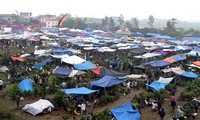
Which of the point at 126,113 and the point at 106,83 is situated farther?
the point at 106,83

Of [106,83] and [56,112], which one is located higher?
[106,83]

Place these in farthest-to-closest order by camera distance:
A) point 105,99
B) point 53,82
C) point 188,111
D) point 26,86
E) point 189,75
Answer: point 189,75
point 53,82
point 26,86
point 105,99
point 188,111

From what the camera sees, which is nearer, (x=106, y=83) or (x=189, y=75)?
(x=106, y=83)

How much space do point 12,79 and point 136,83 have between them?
9.24 meters

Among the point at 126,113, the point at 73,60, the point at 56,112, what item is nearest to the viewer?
the point at 126,113

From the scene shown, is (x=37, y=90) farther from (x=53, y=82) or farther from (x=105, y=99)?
(x=105, y=99)

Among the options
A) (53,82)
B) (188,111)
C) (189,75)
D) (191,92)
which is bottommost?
(53,82)

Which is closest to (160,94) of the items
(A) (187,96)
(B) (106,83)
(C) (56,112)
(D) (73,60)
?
(A) (187,96)

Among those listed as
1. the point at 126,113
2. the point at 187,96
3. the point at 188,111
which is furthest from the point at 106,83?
the point at 188,111

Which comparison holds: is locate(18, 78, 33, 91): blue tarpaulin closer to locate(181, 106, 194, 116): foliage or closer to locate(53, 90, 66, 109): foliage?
locate(53, 90, 66, 109): foliage

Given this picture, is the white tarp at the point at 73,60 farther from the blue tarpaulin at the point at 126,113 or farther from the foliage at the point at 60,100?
the blue tarpaulin at the point at 126,113

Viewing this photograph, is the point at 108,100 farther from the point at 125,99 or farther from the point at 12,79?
the point at 12,79

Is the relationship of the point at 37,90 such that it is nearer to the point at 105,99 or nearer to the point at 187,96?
the point at 105,99

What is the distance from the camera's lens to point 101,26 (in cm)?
8031
